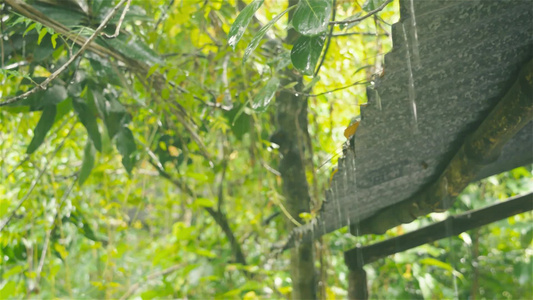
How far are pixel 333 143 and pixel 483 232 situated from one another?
1.70 meters

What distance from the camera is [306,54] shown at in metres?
0.94

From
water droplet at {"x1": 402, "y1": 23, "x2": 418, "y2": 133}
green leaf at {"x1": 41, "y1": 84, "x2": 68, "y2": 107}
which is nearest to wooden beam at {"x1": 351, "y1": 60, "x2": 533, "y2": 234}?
water droplet at {"x1": 402, "y1": 23, "x2": 418, "y2": 133}

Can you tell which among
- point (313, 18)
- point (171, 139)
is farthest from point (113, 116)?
point (313, 18)

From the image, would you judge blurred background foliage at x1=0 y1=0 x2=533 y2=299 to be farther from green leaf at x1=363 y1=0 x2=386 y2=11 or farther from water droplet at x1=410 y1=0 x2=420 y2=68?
water droplet at x1=410 y1=0 x2=420 y2=68

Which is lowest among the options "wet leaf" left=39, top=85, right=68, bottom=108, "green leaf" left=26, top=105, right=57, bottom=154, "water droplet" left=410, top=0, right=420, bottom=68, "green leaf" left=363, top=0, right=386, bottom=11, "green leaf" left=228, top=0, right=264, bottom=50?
"water droplet" left=410, top=0, right=420, bottom=68

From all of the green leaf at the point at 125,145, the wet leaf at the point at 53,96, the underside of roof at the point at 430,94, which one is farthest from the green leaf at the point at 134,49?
the underside of roof at the point at 430,94

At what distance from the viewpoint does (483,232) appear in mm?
3555

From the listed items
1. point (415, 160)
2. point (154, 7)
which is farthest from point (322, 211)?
point (154, 7)

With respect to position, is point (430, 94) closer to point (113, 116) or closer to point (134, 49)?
point (134, 49)

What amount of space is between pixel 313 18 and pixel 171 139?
4.37 feet

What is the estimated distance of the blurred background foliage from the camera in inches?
63.4

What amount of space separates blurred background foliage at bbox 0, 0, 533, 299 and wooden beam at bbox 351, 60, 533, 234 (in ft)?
0.89

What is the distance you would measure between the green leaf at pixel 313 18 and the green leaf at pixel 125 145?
106 centimetres

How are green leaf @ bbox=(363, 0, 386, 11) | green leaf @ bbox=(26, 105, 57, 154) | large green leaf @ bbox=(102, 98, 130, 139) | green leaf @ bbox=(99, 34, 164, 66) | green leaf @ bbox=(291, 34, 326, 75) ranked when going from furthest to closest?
1. large green leaf @ bbox=(102, 98, 130, 139)
2. green leaf @ bbox=(26, 105, 57, 154)
3. green leaf @ bbox=(99, 34, 164, 66)
4. green leaf @ bbox=(363, 0, 386, 11)
5. green leaf @ bbox=(291, 34, 326, 75)
